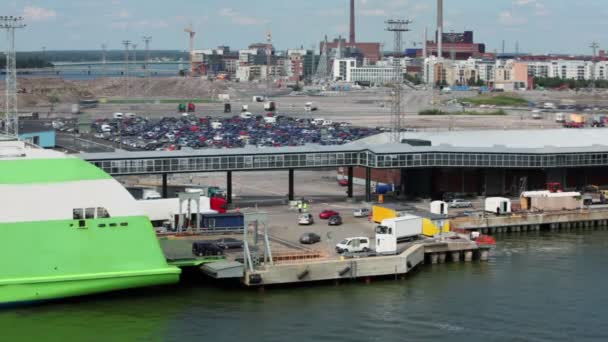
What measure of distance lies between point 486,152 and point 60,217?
16194 millimetres

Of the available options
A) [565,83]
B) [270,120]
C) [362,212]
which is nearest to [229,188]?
[362,212]

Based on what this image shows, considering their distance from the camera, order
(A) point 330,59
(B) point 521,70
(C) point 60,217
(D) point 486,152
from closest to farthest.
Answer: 1. (C) point 60,217
2. (D) point 486,152
3. (B) point 521,70
4. (A) point 330,59

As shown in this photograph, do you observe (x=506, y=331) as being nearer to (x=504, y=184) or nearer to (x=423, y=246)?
(x=423, y=246)

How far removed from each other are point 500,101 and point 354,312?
276 feet

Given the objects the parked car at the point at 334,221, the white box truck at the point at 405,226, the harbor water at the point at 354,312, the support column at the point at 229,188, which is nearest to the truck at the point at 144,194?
the support column at the point at 229,188

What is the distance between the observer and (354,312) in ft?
70.0

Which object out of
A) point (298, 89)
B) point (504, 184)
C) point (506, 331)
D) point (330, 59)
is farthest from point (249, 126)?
point (330, 59)

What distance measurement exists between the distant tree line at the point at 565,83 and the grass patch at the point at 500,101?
33.2 meters

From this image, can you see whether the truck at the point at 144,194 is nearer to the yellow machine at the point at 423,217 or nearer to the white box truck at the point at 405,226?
the yellow machine at the point at 423,217

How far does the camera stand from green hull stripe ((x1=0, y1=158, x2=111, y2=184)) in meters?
22.1

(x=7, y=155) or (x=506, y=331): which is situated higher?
(x=7, y=155)

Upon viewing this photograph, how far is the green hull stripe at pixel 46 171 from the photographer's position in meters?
22.1

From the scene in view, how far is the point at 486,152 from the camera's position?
34.2 meters

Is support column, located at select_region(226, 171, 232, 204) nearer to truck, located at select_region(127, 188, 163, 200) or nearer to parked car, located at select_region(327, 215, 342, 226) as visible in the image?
truck, located at select_region(127, 188, 163, 200)
